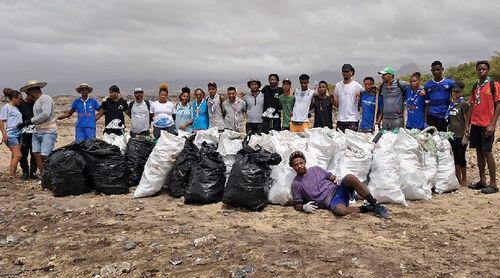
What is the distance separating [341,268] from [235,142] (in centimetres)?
270

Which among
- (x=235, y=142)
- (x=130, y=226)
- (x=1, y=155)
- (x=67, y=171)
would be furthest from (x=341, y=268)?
(x=1, y=155)

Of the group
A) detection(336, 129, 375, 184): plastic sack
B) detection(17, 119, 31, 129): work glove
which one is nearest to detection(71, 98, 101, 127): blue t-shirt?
detection(17, 119, 31, 129): work glove

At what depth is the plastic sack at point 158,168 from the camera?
214 inches

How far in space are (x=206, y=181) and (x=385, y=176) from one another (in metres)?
2.08

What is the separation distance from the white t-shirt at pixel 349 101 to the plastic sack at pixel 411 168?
110 centimetres

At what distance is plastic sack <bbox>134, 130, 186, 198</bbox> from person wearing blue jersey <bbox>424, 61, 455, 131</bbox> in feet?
11.4

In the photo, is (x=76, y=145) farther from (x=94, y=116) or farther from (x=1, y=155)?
(x=1, y=155)

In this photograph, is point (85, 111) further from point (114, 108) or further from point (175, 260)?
point (175, 260)

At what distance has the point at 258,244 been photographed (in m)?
3.59

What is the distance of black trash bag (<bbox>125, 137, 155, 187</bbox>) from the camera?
5902mm

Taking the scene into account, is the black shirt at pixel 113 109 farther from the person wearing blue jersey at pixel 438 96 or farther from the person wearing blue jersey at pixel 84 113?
the person wearing blue jersey at pixel 438 96

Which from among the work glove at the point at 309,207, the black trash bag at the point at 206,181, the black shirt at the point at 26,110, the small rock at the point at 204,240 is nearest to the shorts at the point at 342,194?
the work glove at the point at 309,207

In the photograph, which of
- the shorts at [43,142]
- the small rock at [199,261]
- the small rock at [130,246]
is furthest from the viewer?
the shorts at [43,142]

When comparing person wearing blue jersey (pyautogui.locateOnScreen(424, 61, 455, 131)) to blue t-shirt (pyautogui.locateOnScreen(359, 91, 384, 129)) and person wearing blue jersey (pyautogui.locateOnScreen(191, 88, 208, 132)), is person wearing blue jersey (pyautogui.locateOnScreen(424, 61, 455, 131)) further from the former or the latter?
person wearing blue jersey (pyautogui.locateOnScreen(191, 88, 208, 132))
